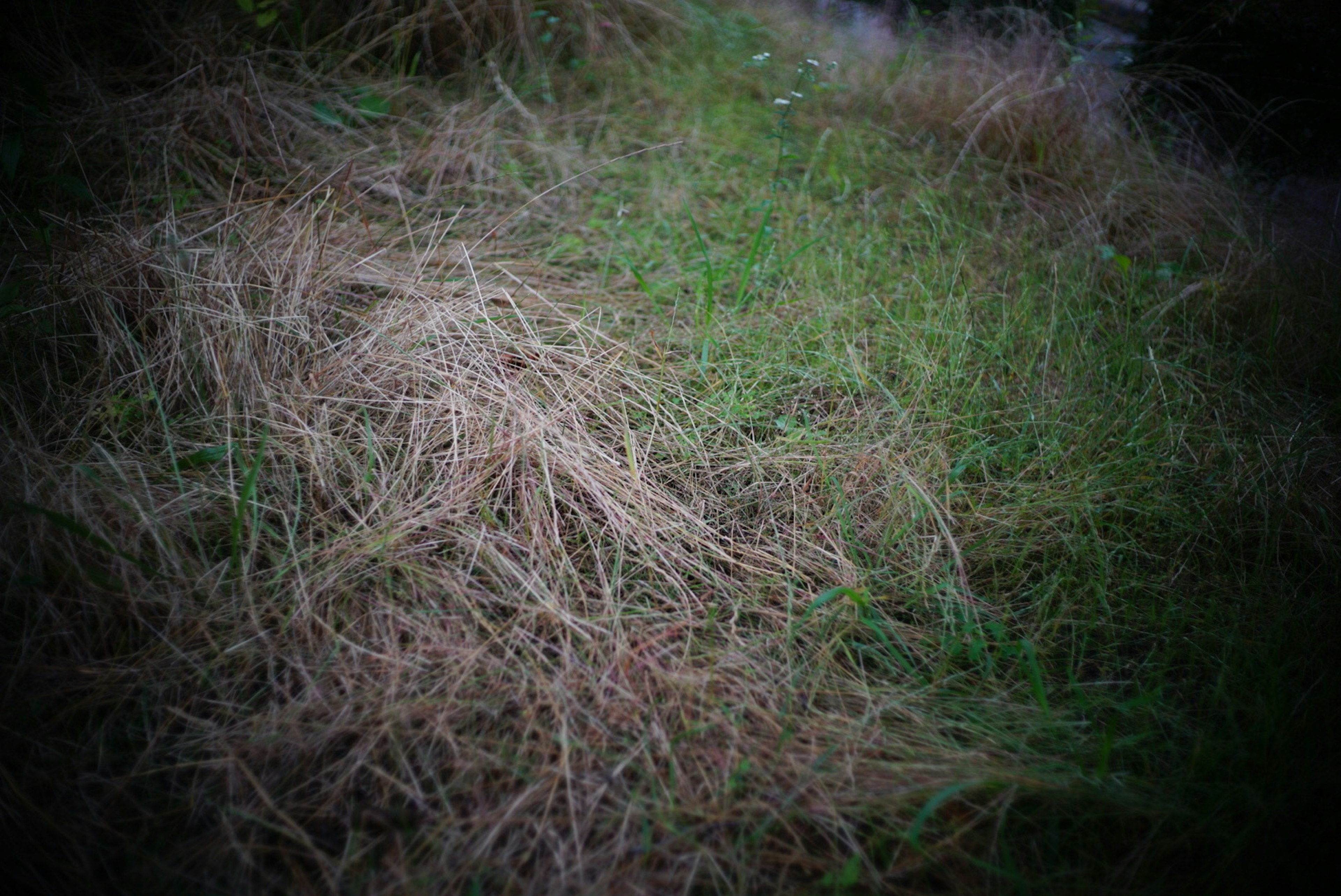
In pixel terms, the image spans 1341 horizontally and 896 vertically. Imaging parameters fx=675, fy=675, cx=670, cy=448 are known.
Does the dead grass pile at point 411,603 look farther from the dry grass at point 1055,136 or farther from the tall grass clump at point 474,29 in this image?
the dry grass at point 1055,136

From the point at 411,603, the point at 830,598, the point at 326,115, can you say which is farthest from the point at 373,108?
the point at 830,598

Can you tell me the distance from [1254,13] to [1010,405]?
7.25 feet

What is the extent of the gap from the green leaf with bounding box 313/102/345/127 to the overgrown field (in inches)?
0.9

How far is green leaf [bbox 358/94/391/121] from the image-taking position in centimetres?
269

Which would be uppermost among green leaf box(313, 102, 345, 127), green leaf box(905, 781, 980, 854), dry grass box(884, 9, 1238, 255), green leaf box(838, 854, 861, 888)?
dry grass box(884, 9, 1238, 255)

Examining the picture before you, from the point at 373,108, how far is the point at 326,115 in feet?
0.64

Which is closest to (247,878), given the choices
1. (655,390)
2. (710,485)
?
(710,485)

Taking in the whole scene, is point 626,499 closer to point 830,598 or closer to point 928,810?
point 830,598

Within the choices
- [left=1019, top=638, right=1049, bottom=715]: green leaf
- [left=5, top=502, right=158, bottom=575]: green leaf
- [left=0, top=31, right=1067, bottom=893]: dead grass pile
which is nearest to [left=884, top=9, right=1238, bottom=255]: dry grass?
[left=0, top=31, right=1067, bottom=893]: dead grass pile

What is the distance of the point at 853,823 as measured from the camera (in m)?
1.15

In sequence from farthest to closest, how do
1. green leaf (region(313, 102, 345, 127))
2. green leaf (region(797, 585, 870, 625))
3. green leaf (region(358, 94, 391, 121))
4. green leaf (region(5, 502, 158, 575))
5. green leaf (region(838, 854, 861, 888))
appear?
1. green leaf (region(358, 94, 391, 121))
2. green leaf (region(313, 102, 345, 127))
3. green leaf (region(797, 585, 870, 625))
4. green leaf (region(5, 502, 158, 575))
5. green leaf (region(838, 854, 861, 888))

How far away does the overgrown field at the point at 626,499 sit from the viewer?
3.74ft

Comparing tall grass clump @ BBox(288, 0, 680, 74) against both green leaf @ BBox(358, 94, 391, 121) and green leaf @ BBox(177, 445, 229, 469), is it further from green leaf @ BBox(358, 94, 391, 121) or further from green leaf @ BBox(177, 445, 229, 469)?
green leaf @ BBox(177, 445, 229, 469)

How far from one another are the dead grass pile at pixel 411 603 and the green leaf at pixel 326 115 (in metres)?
0.68
